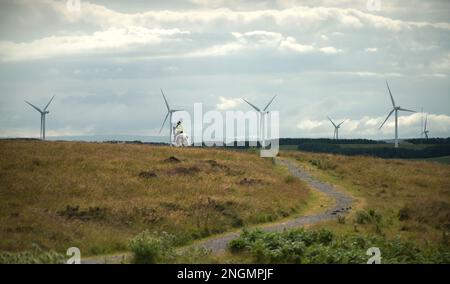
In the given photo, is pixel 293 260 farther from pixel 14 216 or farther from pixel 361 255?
pixel 14 216

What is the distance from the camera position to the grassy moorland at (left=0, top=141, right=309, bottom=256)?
3347 centimetres

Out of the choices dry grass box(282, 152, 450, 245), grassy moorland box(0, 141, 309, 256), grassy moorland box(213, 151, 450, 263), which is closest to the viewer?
grassy moorland box(213, 151, 450, 263)

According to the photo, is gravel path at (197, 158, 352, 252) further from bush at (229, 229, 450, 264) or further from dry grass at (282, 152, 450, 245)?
bush at (229, 229, 450, 264)

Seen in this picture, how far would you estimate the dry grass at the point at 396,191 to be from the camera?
1513 inches

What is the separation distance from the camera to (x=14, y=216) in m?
35.4

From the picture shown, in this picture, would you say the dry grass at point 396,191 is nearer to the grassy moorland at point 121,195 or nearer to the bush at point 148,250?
the grassy moorland at point 121,195

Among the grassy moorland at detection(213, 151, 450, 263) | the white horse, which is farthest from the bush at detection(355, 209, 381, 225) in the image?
the white horse

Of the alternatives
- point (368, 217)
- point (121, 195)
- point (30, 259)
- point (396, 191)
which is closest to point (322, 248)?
point (30, 259)

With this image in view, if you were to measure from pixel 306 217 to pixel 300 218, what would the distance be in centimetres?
54

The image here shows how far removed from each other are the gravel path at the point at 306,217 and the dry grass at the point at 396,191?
123 centimetres

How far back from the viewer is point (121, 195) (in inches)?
1697

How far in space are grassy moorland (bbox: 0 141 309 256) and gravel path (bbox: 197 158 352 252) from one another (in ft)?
4.32
